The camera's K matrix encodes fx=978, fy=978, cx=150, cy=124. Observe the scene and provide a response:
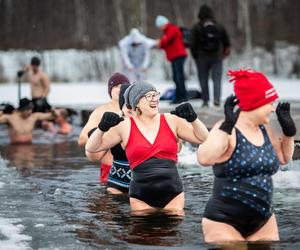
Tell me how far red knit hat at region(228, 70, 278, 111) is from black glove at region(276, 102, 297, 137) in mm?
217

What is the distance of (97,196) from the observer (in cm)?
941

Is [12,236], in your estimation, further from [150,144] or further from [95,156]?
[95,156]

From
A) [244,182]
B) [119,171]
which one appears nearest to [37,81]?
[119,171]

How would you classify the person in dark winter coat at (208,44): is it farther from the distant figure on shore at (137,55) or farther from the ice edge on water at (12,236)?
the ice edge on water at (12,236)

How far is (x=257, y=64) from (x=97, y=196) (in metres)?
22.4

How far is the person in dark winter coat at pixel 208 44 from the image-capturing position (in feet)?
50.4

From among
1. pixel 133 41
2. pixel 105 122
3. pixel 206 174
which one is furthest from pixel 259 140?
pixel 133 41

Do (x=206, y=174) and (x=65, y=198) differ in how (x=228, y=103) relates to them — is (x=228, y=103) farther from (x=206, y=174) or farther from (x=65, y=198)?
(x=206, y=174)

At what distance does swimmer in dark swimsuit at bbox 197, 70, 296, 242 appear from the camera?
6148mm

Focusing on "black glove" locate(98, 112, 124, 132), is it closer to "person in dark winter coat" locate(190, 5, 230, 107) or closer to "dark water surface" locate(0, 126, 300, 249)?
"dark water surface" locate(0, 126, 300, 249)

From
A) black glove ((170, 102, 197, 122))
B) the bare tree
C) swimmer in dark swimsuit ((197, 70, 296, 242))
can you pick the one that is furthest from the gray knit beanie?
the bare tree

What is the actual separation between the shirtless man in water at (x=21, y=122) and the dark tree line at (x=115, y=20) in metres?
16.2

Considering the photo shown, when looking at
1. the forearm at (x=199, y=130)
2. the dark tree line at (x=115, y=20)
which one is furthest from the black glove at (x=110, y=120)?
the dark tree line at (x=115, y=20)

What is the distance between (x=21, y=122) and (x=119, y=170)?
771 cm
